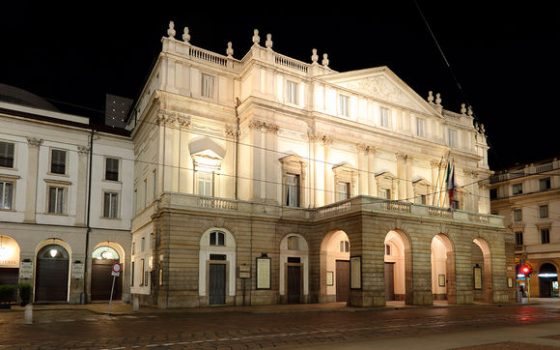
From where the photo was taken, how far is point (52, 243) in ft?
134

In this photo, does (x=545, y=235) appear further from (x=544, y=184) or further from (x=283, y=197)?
(x=283, y=197)

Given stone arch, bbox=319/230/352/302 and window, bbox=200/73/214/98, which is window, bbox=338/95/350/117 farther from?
window, bbox=200/73/214/98

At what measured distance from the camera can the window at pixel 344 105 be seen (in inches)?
1654

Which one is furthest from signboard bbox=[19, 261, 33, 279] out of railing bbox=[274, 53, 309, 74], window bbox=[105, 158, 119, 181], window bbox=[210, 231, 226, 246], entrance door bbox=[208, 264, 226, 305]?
railing bbox=[274, 53, 309, 74]

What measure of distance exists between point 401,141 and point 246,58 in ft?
47.3

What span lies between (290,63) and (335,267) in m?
15.1

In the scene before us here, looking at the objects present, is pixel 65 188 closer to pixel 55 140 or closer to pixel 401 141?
pixel 55 140

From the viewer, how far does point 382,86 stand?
147ft

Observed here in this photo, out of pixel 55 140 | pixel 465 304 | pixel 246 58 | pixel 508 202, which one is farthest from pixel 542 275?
pixel 55 140

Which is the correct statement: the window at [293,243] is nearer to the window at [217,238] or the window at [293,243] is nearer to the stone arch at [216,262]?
the stone arch at [216,262]

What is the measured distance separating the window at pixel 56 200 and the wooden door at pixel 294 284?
696 inches

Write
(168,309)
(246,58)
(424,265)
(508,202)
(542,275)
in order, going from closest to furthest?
(168,309) → (424,265) → (246,58) → (542,275) → (508,202)

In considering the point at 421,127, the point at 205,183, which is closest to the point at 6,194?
the point at 205,183

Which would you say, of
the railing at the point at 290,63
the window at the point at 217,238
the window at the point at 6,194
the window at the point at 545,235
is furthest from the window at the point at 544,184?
the window at the point at 6,194
